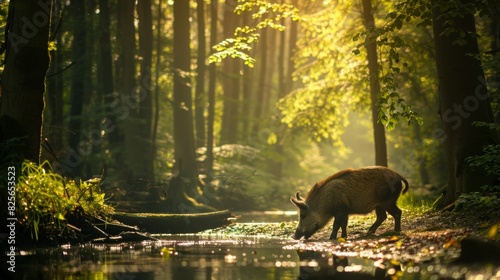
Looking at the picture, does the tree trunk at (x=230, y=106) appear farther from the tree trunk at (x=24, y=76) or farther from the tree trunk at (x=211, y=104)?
the tree trunk at (x=24, y=76)

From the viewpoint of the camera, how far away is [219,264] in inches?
532

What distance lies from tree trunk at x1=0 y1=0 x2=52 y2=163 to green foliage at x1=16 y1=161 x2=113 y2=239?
2.10 feet

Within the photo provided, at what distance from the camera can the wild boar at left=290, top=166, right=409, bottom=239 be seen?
18.9 meters

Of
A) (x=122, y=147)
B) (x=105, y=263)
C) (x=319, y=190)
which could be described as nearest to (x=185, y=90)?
(x=122, y=147)

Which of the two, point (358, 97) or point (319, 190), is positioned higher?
point (358, 97)

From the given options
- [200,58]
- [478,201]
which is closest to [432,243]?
[478,201]

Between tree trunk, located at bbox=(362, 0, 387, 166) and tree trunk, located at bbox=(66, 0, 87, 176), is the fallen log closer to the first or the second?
tree trunk, located at bbox=(362, 0, 387, 166)

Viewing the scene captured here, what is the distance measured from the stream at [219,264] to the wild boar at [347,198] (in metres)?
1.44

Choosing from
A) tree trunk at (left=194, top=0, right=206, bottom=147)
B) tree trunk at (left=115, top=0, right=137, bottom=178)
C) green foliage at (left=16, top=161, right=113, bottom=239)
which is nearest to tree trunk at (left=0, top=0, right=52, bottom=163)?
green foliage at (left=16, top=161, right=113, bottom=239)

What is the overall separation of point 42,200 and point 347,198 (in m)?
6.81

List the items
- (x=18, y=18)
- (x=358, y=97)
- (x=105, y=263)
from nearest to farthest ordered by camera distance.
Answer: (x=105, y=263) → (x=18, y=18) → (x=358, y=97)

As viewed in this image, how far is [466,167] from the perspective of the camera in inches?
731

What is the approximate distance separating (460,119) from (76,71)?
17.8m

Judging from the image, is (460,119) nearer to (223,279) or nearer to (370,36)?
(370,36)
